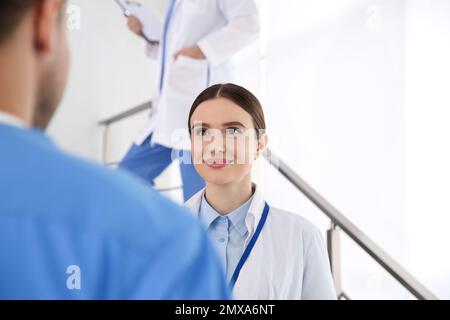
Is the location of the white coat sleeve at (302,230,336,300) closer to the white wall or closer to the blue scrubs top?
the blue scrubs top

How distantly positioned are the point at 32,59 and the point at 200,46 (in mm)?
332

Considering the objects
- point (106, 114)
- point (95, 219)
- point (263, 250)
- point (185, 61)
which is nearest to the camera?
point (95, 219)

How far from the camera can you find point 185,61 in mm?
544

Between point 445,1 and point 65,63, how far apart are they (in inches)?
40.8

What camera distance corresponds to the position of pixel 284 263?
0.44 metres

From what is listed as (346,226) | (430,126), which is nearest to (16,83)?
(346,226)

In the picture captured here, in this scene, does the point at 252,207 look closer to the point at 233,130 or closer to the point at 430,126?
the point at 233,130

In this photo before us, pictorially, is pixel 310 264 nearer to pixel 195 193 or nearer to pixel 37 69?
pixel 195 193

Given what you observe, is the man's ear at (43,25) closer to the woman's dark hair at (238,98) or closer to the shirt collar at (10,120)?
the shirt collar at (10,120)

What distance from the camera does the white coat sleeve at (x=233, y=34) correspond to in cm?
53

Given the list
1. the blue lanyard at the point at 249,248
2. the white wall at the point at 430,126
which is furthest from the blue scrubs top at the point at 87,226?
the white wall at the point at 430,126

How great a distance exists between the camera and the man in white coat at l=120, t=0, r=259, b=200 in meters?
0.53

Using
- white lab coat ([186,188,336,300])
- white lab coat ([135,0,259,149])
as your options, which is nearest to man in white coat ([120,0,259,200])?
white lab coat ([135,0,259,149])
